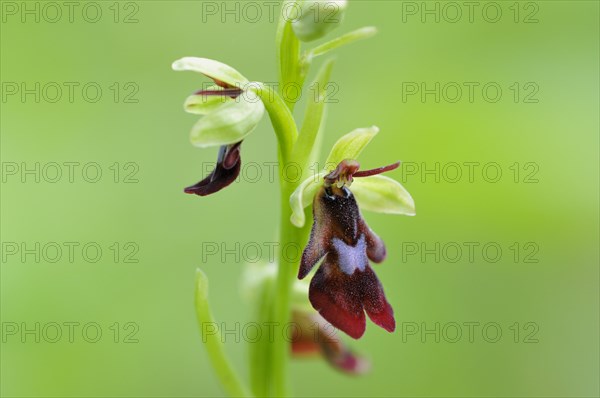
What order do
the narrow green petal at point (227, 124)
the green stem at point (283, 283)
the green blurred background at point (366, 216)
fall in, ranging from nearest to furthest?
the narrow green petal at point (227, 124), the green stem at point (283, 283), the green blurred background at point (366, 216)

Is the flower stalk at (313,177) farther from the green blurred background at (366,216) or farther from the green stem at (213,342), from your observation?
the green blurred background at (366,216)

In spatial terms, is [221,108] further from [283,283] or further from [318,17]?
[283,283]

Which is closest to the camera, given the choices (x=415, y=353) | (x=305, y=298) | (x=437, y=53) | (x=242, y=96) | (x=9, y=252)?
(x=242, y=96)

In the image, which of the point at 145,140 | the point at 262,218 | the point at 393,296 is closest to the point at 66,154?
the point at 145,140

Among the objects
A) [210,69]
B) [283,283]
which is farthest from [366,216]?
[210,69]

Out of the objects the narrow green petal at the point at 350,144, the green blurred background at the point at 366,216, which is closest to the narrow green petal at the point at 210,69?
the narrow green petal at the point at 350,144

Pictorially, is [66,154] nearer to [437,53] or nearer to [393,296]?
[393,296]
